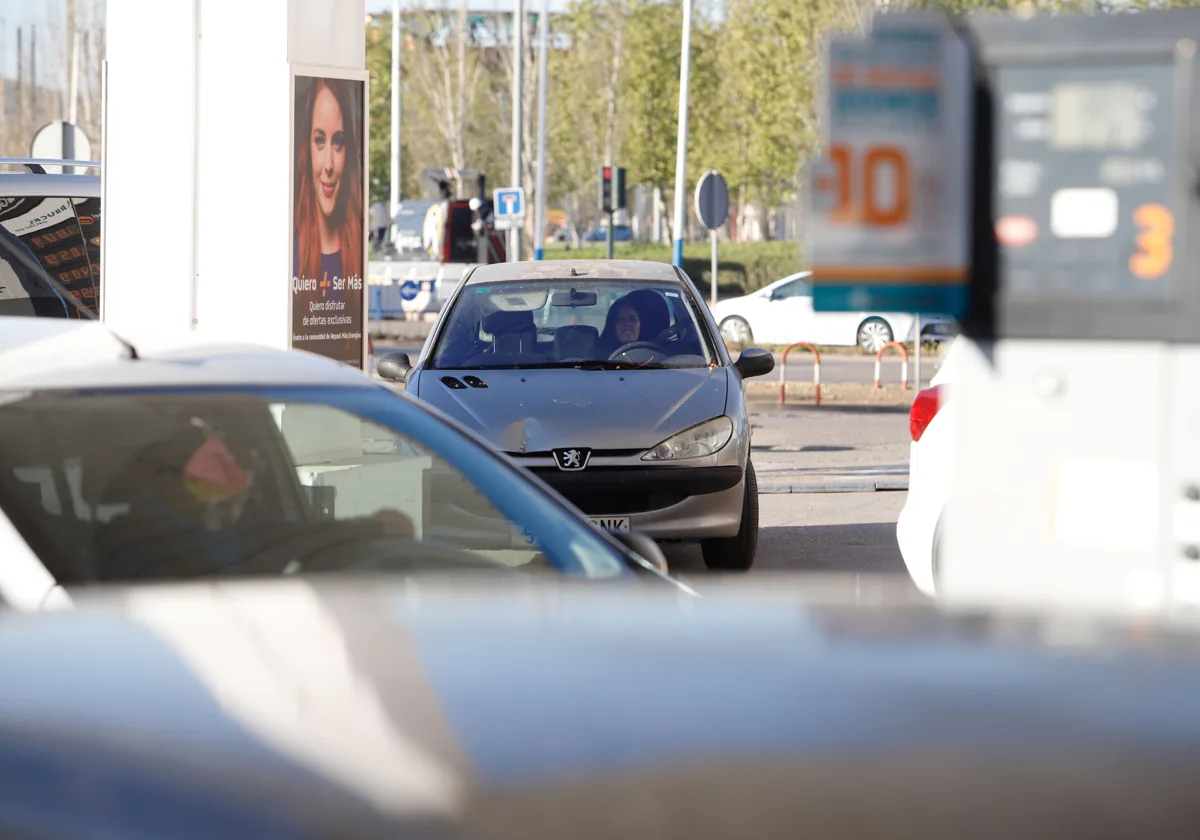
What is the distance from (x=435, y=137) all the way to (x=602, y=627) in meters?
68.1

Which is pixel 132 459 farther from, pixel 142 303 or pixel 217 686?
pixel 142 303

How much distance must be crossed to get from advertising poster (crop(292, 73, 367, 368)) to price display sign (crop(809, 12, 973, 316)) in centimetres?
783

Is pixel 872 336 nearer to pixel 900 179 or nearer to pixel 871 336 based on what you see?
pixel 871 336

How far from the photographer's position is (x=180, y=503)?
11.9 ft

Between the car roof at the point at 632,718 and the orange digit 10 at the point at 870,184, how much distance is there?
2.09 ft

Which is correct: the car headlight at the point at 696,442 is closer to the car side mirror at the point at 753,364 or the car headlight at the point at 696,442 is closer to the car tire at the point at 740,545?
the car tire at the point at 740,545

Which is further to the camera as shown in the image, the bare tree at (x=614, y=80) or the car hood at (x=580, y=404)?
the bare tree at (x=614, y=80)

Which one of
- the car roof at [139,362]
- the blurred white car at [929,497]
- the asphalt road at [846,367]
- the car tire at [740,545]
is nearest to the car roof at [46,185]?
the car tire at [740,545]

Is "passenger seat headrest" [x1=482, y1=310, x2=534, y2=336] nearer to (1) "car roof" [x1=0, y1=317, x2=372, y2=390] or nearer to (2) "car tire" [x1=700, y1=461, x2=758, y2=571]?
(2) "car tire" [x1=700, y1=461, x2=758, y2=571]

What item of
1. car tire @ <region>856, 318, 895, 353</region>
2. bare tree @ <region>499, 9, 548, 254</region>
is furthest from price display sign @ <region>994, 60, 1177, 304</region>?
bare tree @ <region>499, 9, 548, 254</region>

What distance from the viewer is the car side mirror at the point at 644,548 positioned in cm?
385

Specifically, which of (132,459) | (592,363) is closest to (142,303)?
(592,363)

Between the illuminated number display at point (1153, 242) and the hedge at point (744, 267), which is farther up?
the hedge at point (744, 267)

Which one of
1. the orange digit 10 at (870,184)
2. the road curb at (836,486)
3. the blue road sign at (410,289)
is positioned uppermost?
the blue road sign at (410,289)
